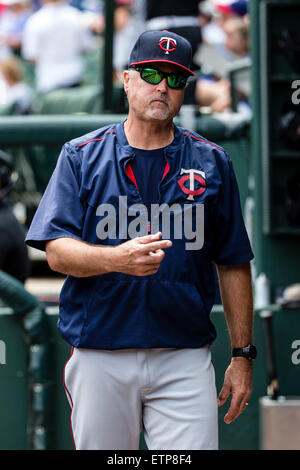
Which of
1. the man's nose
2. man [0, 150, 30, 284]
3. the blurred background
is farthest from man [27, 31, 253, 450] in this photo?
man [0, 150, 30, 284]

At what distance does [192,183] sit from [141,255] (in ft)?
1.39

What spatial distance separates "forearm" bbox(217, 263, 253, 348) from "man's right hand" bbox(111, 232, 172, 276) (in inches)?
19.6

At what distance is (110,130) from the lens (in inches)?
122

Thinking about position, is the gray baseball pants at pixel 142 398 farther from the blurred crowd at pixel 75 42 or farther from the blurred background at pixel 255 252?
the blurred crowd at pixel 75 42

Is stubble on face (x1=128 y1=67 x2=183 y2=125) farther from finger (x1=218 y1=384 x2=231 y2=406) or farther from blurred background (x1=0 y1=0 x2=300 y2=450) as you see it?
blurred background (x1=0 y1=0 x2=300 y2=450)

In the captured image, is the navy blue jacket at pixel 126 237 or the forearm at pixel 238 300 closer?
the navy blue jacket at pixel 126 237

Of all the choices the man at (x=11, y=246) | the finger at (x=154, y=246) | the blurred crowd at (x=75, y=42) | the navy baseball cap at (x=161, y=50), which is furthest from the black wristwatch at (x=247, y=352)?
the blurred crowd at (x=75, y=42)

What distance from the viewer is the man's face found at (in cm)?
295

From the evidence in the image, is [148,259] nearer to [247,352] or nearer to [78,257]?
[78,257]

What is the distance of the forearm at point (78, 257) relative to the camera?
275 cm

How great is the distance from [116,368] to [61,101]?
616 cm

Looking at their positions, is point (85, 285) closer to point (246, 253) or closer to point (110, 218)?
point (110, 218)

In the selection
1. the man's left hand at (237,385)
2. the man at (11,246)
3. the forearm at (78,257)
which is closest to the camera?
the forearm at (78,257)

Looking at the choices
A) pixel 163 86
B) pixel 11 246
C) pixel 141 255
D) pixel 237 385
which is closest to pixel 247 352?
pixel 237 385
